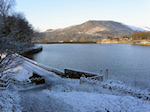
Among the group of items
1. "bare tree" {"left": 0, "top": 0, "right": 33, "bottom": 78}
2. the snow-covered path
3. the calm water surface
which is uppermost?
"bare tree" {"left": 0, "top": 0, "right": 33, "bottom": 78}

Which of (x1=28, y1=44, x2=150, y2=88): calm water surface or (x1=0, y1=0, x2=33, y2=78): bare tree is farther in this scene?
(x1=28, y1=44, x2=150, y2=88): calm water surface

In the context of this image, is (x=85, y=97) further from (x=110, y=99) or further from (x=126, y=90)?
(x=126, y=90)

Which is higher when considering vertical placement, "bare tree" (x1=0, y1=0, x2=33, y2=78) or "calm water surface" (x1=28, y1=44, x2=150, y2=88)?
"bare tree" (x1=0, y1=0, x2=33, y2=78)

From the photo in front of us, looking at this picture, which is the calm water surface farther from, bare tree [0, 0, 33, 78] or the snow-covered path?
bare tree [0, 0, 33, 78]

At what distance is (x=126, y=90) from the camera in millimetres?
12156

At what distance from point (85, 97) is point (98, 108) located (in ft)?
6.21

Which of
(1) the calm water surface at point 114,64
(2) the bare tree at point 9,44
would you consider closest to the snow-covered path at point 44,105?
(2) the bare tree at point 9,44

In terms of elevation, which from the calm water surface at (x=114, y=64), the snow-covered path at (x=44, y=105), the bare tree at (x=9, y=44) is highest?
the bare tree at (x=9, y=44)

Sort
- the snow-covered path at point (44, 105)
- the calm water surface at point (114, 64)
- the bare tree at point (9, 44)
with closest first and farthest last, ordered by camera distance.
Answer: the snow-covered path at point (44, 105) → the bare tree at point (9, 44) → the calm water surface at point (114, 64)

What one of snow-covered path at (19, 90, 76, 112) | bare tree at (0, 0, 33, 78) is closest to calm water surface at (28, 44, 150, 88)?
snow-covered path at (19, 90, 76, 112)

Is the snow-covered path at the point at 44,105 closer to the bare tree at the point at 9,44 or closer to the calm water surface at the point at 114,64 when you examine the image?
the bare tree at the point at 9,44

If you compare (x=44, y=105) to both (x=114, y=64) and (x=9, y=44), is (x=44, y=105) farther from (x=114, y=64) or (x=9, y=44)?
(x=114, y=64)

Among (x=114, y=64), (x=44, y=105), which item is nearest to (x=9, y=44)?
(x=44, y=105)

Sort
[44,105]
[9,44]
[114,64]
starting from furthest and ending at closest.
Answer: [114,64] < [9,44] < [44,105]
